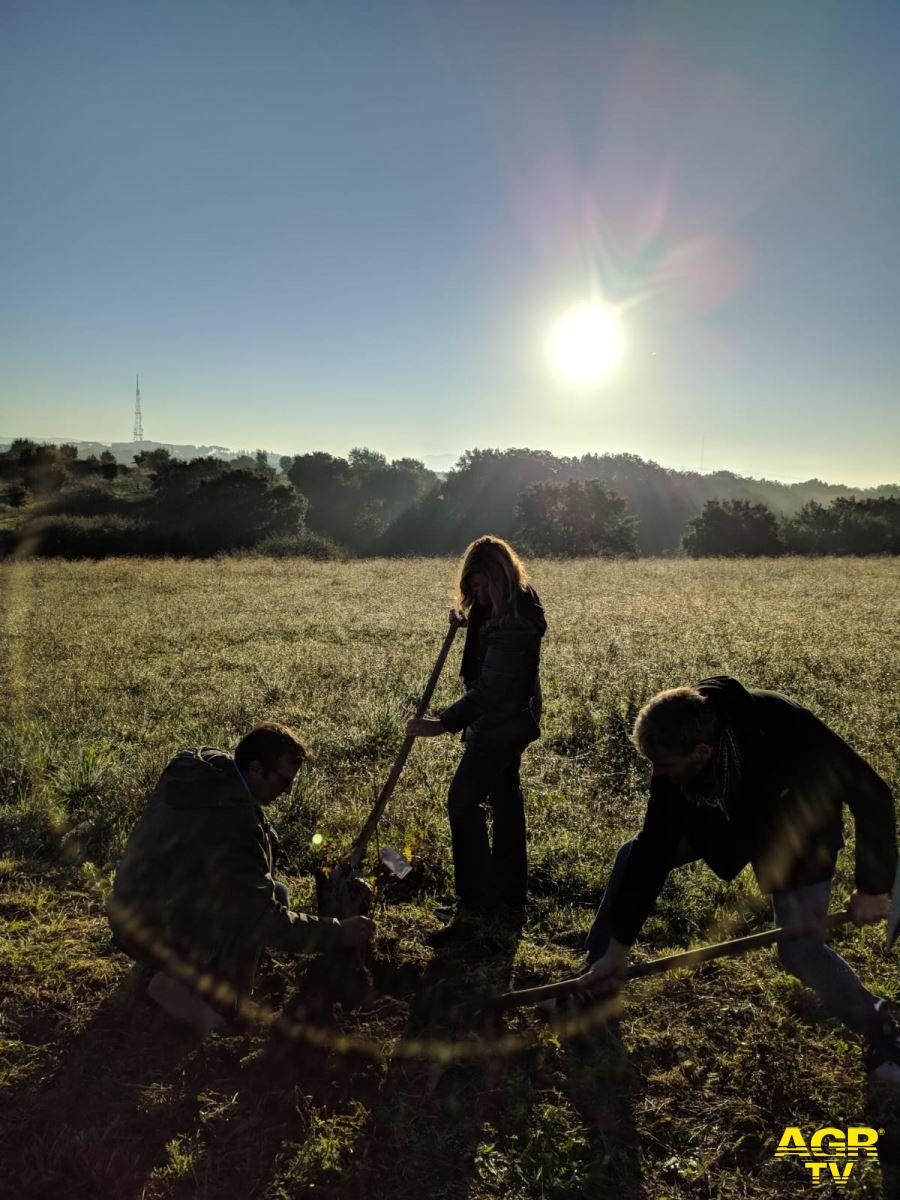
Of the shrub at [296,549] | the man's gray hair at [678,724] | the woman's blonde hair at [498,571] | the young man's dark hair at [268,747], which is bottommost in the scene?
the young man's dark hair at [268,747]

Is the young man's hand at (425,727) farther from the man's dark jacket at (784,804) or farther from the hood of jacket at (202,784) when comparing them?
the man's dark jacket at (784,804)

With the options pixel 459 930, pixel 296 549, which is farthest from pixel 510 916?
pixel 296 549

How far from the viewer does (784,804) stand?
2.61m

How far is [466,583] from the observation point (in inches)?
145

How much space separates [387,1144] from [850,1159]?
1707 millimetres

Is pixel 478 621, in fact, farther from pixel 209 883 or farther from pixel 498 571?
pixel 209 883

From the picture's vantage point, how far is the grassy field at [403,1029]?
2.41 metres

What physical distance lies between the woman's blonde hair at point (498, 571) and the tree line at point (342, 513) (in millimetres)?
26624

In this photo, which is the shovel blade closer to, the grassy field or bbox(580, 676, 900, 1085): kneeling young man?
the grassy field

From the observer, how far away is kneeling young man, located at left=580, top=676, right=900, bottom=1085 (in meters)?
2.49

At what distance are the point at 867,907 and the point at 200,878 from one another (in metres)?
2.70

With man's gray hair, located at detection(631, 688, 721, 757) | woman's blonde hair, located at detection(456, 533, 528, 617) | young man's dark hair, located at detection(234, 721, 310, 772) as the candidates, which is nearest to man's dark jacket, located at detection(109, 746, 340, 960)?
young man's dark hair, located at detection(234, 721, 310, 772)

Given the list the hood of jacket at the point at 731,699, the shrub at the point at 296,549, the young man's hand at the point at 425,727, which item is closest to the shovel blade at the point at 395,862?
the young man's hand at the point at 425,727

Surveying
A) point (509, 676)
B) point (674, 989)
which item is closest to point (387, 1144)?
point (674, 989)
